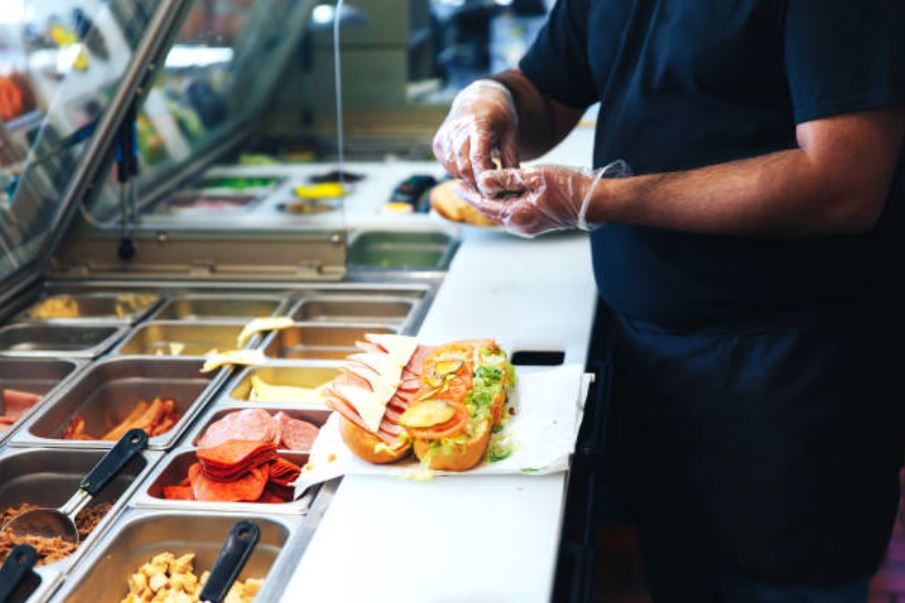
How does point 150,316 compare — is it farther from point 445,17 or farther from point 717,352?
point 445,17

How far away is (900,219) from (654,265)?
44cm

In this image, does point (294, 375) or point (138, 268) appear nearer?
→ point (294, 375)

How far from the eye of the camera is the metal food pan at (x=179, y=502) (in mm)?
1584

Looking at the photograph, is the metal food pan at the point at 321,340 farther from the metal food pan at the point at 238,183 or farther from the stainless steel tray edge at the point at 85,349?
the metal food pan at the point at 238,183

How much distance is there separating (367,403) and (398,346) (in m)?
0.24

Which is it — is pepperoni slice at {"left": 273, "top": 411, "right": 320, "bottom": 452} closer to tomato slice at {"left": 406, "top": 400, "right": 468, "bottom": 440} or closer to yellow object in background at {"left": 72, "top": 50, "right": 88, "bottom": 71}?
tomato slice at {"left": 406, "top": 400, "right": 468, "bottom": 440}

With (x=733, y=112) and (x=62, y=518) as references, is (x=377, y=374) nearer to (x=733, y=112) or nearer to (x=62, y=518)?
(x=62, y=518)

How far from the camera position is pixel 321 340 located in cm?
237

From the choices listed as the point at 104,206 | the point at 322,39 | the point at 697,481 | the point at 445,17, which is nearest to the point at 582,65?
the point at 697,481

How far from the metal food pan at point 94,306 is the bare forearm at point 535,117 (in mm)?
1015

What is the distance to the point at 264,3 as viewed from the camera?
12.5 feet

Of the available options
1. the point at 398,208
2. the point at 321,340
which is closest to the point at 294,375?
the point at 321,340

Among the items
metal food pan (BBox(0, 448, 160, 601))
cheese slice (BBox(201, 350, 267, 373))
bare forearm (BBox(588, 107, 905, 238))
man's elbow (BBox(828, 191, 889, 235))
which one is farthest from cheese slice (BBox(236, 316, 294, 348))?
man's elbow (BBox(828, 191, 889, 235))

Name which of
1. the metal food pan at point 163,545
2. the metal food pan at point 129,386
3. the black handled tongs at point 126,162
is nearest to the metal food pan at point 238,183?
the black handled tongs at point 126,162
